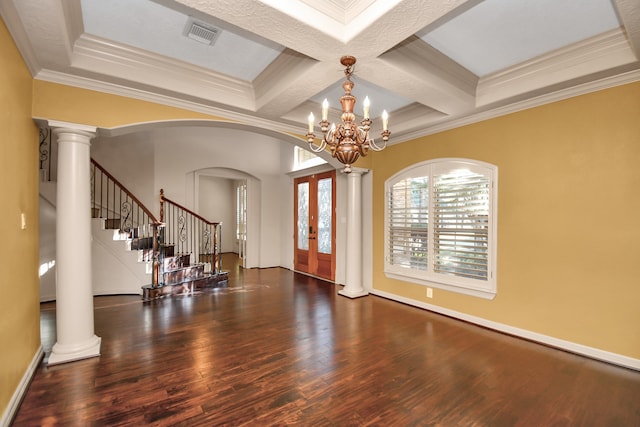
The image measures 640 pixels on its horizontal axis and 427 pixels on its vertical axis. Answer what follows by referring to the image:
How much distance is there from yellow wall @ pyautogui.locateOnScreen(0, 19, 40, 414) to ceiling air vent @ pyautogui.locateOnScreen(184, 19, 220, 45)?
120 centimetres

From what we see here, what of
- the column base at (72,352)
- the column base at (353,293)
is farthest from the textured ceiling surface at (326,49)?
the column base at (353,293)

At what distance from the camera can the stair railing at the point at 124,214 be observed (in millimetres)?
5148

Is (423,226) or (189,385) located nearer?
(189,385)

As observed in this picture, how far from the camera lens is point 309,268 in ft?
23.2

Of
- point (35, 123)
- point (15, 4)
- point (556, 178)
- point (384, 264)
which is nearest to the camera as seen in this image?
point (15, 4)

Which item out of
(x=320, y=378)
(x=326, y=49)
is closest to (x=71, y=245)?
(x=320, y=378)

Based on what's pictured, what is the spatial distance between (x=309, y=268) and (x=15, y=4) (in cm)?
605

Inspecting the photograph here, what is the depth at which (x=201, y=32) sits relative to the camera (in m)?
2.61

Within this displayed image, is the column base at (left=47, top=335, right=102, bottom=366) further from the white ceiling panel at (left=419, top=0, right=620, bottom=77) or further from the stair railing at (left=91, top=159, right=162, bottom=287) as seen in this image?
the white ceiling panel at (left=419, top=0, right=620, bottom=77)

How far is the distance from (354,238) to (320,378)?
9.64 ft

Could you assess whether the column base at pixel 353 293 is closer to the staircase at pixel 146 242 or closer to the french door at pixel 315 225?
the french door at pixel 315 225

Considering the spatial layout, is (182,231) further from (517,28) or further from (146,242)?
(517,28)

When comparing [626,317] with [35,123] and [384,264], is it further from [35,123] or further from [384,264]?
[35,123]

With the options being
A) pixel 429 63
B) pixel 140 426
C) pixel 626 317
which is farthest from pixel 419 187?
pixel 140 426
